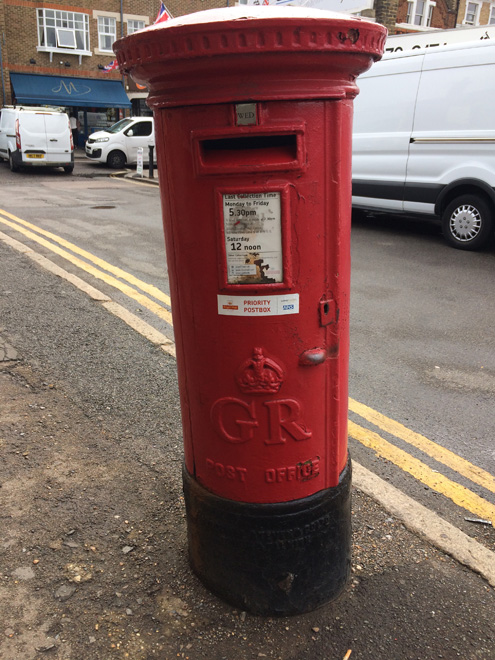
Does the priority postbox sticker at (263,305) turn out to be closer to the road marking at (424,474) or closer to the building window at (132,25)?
the road marking at (424,474)

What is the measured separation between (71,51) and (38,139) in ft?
44.3

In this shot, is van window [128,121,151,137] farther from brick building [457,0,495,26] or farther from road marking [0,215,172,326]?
brick building [457,0,495,26]

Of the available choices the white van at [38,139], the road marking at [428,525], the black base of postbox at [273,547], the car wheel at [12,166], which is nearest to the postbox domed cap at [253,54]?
the black base of postbox at [273,547]

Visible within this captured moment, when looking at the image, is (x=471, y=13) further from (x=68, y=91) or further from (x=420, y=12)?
(x=68, y=91)

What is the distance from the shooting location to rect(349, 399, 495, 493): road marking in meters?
3.07

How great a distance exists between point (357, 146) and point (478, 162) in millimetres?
2159

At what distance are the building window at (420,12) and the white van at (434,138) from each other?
24.9 meters

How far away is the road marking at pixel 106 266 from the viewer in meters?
5.80

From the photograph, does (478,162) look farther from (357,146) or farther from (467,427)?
(467,427)

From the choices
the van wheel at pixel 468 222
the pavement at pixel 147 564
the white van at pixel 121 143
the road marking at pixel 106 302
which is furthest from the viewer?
the white van at pixel 121 143

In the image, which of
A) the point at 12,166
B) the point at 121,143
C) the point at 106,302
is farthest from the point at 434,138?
the point at 121,143

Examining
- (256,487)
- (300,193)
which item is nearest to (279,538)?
(256,487)

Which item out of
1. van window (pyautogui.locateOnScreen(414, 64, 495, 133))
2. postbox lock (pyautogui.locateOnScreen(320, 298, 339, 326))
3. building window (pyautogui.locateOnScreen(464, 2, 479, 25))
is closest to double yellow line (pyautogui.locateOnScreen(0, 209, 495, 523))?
postbox lock (pyautogui.locateOnScreen(320, 298, 339, 326))

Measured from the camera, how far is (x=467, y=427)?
3.58 m
